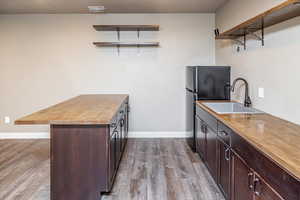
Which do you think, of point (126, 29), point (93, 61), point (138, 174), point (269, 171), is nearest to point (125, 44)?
point (126, 29)

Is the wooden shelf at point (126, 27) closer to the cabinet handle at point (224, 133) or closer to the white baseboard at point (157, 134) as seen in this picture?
the white baseboard at point (157, 134)

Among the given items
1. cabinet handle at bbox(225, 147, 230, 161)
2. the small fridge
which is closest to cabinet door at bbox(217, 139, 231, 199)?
cabinet handle at bbox(225, 147, 230, 161)

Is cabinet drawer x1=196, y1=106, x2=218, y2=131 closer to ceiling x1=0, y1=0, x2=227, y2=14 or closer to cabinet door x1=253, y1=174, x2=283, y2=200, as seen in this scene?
cabinet door x1=253, y1=174, x2=283, y2=200

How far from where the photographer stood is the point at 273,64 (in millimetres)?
2670

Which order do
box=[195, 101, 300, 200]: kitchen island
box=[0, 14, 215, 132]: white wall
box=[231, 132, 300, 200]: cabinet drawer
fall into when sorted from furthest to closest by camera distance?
1. box=[0, 14, 215, 132]: white wall
2. box=[195, 101, 300, 200]: kitchen island
3. box=[231, 132, 300, 200]: cabinet drawer

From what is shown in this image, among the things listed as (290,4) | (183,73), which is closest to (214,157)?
(290,4)

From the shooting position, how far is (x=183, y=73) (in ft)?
16.6

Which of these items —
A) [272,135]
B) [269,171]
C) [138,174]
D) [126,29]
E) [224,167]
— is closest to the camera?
[269,171]

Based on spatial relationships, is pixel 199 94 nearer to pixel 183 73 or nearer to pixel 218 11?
pixel 183 73

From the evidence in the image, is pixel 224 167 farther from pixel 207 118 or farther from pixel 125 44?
pixel 125 44

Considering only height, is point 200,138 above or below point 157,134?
above

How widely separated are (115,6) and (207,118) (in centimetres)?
255

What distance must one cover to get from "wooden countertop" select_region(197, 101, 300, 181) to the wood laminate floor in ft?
2.93

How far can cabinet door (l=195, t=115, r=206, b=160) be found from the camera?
11.2 ft
